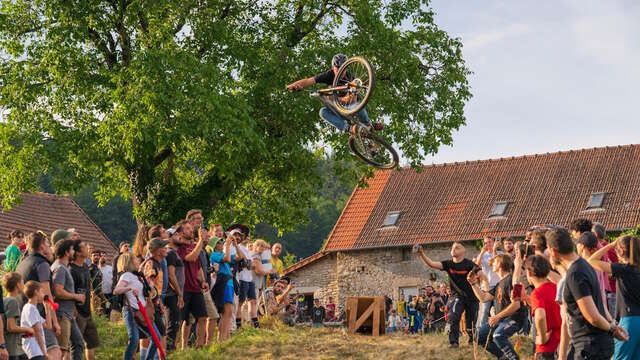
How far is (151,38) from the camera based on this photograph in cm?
2370

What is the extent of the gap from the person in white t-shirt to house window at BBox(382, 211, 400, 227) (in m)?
33.1

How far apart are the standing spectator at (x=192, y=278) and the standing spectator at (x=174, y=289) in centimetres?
13

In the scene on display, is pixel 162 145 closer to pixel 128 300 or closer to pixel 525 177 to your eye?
pixel 128 300

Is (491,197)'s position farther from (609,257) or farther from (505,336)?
(609,257)

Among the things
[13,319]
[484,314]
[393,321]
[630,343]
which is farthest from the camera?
[393,321]

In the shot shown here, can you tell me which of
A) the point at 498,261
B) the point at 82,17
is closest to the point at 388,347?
the point at 498,261

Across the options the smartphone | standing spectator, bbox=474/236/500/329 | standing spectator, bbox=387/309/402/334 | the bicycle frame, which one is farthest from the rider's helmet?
standing spectator, bbox=387/309/402/334

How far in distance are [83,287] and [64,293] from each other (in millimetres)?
561

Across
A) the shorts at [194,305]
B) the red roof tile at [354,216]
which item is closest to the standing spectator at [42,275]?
the shorts at [194,305]

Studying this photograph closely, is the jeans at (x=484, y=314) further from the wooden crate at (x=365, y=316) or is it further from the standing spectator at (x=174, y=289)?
the standing spectator at (x=174, y=289)

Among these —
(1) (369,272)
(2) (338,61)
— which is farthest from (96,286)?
(1) (369,272)

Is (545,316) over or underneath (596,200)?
underneath

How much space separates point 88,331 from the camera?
40.8 feet

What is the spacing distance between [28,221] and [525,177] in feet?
69.6
